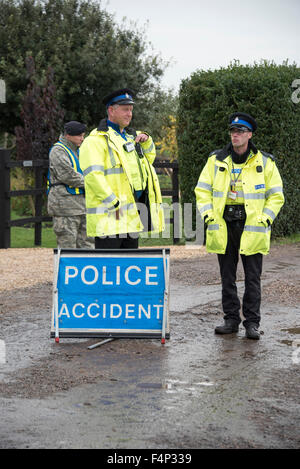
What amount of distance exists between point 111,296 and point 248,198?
1557 mm

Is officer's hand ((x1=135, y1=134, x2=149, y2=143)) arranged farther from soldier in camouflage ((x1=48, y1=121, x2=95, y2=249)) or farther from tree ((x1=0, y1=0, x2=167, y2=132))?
tree ((x1=0, y1=0, x2=167, y2=132))

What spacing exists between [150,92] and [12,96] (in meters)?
6.14

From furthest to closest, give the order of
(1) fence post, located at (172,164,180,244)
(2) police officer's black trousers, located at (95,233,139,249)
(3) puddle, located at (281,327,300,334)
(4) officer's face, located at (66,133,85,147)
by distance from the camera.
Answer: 1. (1) fence post, located at (172,164,180,244)
2. (4) officer's face, located at (66,133,85,147)
3. (3) puddle, located at (281,327,300,334)
4. (2) police officer's black trousers, located at (95,233,139,249)

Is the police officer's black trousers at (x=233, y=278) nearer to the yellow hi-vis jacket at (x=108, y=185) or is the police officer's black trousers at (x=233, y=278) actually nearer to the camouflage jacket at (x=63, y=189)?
the yellow hi-vis jacket at (x=108, y=185)

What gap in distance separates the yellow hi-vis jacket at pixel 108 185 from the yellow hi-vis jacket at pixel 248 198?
0.62 m

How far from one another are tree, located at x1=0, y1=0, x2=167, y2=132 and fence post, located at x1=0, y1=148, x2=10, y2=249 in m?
11.4

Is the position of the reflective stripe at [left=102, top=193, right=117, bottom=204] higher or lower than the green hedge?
lower

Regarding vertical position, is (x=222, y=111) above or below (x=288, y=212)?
above

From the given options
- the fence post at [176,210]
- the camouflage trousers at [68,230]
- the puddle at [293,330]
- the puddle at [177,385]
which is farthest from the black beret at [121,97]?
the fence post at [176,210]

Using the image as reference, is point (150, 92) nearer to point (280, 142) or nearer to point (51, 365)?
point (280, 142)

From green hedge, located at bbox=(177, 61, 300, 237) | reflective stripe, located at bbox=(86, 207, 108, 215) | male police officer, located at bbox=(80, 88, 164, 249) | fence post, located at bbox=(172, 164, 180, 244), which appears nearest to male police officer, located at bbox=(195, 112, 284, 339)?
male police officer, located at bbox=(80, 88, 164, 249)

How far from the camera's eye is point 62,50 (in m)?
26.2

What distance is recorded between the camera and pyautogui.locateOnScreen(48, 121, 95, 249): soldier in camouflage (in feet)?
30.8
